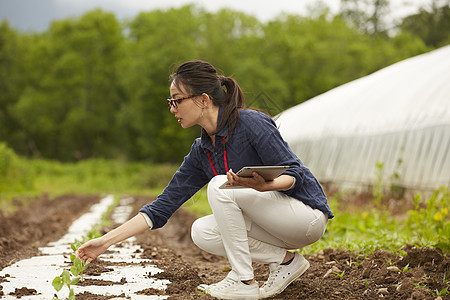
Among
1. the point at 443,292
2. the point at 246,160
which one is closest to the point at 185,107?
the point at 246,160

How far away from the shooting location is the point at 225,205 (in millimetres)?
2691

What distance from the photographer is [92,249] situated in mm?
2824

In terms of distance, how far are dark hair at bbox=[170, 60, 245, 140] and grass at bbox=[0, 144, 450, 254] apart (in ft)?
2.27

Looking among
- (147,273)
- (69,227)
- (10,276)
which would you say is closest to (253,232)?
(147,273)

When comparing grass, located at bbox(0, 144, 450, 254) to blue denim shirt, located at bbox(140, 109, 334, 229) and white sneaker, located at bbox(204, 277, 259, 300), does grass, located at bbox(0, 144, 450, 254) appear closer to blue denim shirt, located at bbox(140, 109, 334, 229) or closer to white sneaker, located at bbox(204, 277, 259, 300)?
blue denim shirt, located at bbox(140, 109, 334, 229)

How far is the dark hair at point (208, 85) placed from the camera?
2738 millimetres

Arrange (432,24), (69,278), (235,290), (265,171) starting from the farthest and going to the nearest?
1. (432,24)
2. (235,290)
3. (69,278)
4. (265,171)

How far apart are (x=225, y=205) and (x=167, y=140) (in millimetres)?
25413

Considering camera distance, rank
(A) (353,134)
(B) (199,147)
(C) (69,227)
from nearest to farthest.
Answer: (B) (199,147)
(C) (69,227)
(A) (353,134)

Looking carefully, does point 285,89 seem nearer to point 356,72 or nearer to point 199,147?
point 356,72

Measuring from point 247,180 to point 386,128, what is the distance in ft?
25.3

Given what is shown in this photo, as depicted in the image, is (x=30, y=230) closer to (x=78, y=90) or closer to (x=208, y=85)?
(x=208, y=85)

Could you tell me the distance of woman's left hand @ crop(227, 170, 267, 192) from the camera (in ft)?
7.72

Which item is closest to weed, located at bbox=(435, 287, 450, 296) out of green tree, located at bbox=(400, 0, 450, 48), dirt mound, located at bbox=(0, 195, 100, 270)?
dirt mound, located at bbox=(0, 195, 100, 270)
